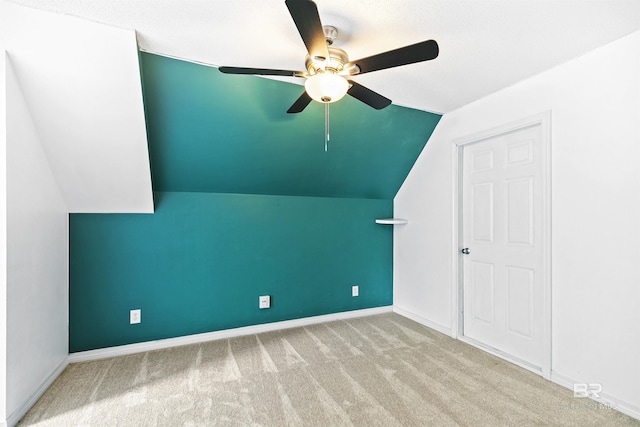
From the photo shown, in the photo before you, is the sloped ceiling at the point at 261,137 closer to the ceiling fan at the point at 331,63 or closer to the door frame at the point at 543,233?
the door frame at the point at 543,233

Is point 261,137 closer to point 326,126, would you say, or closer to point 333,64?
point 326,126

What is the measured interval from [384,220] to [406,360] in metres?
1.58

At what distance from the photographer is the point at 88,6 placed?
159 cm

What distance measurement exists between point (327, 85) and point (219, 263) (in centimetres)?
214

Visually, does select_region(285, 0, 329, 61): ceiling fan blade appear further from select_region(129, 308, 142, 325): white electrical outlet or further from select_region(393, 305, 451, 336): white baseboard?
select_region(393, 305, 451, 336): white baseboard

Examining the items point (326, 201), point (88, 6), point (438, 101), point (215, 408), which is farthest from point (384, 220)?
point (88, 6)

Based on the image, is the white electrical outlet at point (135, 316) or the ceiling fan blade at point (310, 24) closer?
the ceiling fan blade at point (310, 24)

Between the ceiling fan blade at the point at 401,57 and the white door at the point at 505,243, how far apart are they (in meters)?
1.52

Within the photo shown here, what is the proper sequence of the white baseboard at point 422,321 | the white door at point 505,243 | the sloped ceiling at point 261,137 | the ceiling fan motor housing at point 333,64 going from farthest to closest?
the white baseboard at point 422,321
the white door at point 505,243
the sloped ceiling at point 261,137
the ceiling fan motor housing at point 333,64

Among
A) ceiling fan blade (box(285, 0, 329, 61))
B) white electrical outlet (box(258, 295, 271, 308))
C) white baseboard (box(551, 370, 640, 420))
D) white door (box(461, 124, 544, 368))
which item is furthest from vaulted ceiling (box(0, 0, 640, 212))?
white baseboard (box(551, 370, 640, 420))

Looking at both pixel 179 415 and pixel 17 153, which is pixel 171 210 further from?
Answer: pixel 179 415

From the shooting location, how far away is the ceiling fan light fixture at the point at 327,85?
1.65m

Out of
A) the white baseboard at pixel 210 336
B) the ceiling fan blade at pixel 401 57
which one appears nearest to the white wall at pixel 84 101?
the white baseboard at pixel 210 336

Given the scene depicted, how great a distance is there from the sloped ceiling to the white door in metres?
0.80
